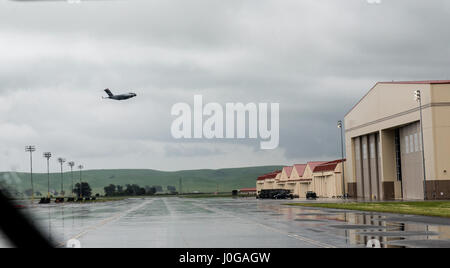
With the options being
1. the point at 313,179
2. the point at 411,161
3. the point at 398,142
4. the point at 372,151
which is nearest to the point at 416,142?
the point at 411,161

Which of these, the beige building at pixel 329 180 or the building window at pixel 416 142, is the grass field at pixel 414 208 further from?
the beige building at pixel 329 180

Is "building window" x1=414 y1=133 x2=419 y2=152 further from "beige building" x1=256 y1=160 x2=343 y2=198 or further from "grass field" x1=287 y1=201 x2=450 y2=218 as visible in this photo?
"beige building" x1=256 y1=160 x2=343 y2=198

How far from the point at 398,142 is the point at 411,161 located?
6.42m

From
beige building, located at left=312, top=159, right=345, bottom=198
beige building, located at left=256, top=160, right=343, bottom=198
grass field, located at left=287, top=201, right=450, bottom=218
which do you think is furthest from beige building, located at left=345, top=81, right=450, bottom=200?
grass field, located at left=287, top=201, right=450, bottom=218

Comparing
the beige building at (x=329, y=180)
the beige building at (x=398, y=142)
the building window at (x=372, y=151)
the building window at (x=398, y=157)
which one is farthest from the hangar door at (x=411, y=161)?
the beige building at (x=329, y=180)

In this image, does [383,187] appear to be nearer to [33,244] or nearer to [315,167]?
[315,167]

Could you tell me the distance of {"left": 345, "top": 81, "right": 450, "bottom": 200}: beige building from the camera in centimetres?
6544

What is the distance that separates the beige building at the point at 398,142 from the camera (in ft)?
215

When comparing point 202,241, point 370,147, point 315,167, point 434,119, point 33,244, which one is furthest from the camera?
point 315,167

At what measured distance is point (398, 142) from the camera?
82.1 meters

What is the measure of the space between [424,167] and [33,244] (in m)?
66.4

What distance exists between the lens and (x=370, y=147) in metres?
91.1

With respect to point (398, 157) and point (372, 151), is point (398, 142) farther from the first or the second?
point (372, 151)
